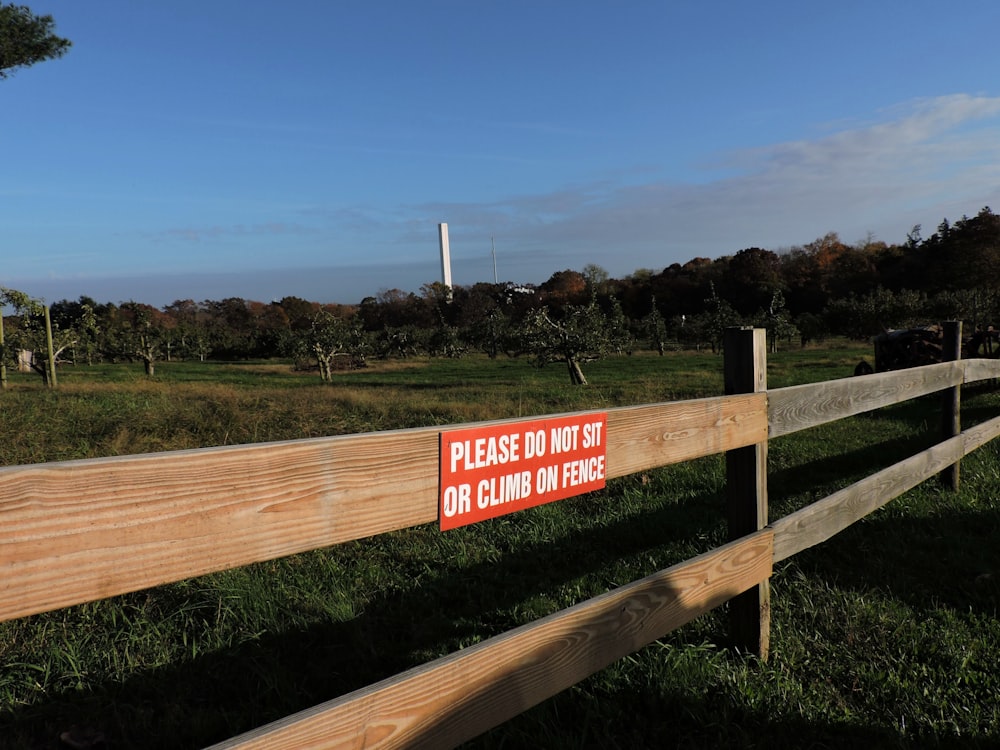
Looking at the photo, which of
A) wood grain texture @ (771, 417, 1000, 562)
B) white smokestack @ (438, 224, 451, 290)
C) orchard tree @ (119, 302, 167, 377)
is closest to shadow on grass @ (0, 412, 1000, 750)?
wood grain texture @ (771, 417, 1000, 562)

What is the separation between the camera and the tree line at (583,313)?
87.0 feet

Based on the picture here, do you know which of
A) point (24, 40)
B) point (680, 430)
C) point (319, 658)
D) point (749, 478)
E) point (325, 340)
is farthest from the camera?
point (325, 340)

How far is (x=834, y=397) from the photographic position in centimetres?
344

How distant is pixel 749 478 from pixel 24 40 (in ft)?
70.9

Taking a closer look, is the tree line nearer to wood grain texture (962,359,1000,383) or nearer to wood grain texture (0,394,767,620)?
wood grain texture (962,359,1000,383)

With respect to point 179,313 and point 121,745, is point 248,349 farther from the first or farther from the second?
point 121,745

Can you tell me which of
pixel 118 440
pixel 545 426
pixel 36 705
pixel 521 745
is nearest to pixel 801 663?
pixel 521 745

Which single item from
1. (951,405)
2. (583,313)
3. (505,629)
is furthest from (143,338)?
(951,405)

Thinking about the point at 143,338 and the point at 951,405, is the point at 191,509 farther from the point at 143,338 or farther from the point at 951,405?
the point at 143,338

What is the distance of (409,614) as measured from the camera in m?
3.57

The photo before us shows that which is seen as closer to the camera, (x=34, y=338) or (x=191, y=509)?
(x=191, y=509)

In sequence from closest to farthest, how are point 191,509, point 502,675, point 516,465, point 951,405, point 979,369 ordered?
point 191,509
point 502,675
point 516,465
point 951,405
point 979,369

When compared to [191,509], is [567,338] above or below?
below

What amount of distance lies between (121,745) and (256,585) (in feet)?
4.16
